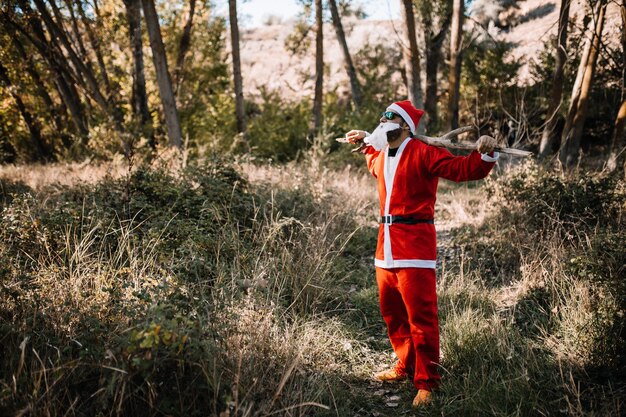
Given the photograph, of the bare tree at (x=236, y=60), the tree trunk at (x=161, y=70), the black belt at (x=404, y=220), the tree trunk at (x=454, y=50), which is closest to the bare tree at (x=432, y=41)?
the tree trunk at (x=454, y=50)

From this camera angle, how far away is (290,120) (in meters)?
14.6

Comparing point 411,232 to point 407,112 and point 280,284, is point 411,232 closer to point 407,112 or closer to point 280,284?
point 407,112

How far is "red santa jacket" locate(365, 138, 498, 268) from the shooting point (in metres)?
3.04

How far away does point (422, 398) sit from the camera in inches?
121

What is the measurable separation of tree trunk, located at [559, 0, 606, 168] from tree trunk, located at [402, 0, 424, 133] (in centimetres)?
298

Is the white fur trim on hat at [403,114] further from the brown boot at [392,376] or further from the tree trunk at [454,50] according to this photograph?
the tree trunk at [454,50]

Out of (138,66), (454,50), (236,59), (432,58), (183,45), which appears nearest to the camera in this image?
(454,50)

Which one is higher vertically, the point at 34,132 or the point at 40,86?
the point at 40,86

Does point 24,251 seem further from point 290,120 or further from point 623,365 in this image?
point 290,120

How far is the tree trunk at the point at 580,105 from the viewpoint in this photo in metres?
7.52

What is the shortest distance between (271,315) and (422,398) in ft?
4.16

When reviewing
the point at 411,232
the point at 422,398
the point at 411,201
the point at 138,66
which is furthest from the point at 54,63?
the point at 422,398

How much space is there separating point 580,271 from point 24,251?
16.8 feet

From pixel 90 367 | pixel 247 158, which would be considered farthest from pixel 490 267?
pixel 90 367
